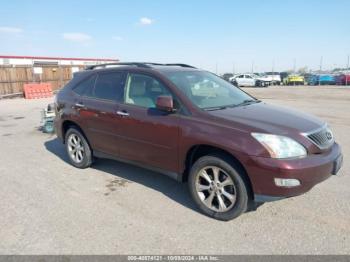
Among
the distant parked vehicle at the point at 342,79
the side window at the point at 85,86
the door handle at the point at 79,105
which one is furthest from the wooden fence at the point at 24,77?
the distant parked vehicle at the point at 342,79

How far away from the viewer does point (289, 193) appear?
3.33 metres

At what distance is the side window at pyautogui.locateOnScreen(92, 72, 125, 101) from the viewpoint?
4.83m

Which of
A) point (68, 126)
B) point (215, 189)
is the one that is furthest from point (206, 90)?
point (68, 126)

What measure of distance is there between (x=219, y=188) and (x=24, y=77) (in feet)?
83.6

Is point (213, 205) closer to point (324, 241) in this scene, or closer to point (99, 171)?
point (324, 241)

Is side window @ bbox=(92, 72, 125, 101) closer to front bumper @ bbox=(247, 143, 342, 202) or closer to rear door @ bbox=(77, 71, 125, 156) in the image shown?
rear door @ bbox=(77, 71, 125, 156)

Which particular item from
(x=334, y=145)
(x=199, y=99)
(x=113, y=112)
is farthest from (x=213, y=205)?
(x=113, y=112)

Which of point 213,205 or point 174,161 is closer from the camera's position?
point 213,205

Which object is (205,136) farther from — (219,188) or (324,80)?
(324,80)

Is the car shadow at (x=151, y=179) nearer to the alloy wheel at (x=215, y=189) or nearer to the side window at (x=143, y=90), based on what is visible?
the alloy wheel at (x=215, y=189)

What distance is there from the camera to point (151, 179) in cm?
503

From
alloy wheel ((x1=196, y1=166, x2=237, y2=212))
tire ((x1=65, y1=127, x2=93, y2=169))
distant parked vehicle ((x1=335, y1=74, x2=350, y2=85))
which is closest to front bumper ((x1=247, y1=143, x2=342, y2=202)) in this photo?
alloy wheel ((x1=196, y1=166, x2=237, y2=212))

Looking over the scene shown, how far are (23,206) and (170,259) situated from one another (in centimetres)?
223

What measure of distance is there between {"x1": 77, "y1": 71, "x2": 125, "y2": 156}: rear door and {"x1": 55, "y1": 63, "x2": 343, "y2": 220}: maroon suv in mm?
16
